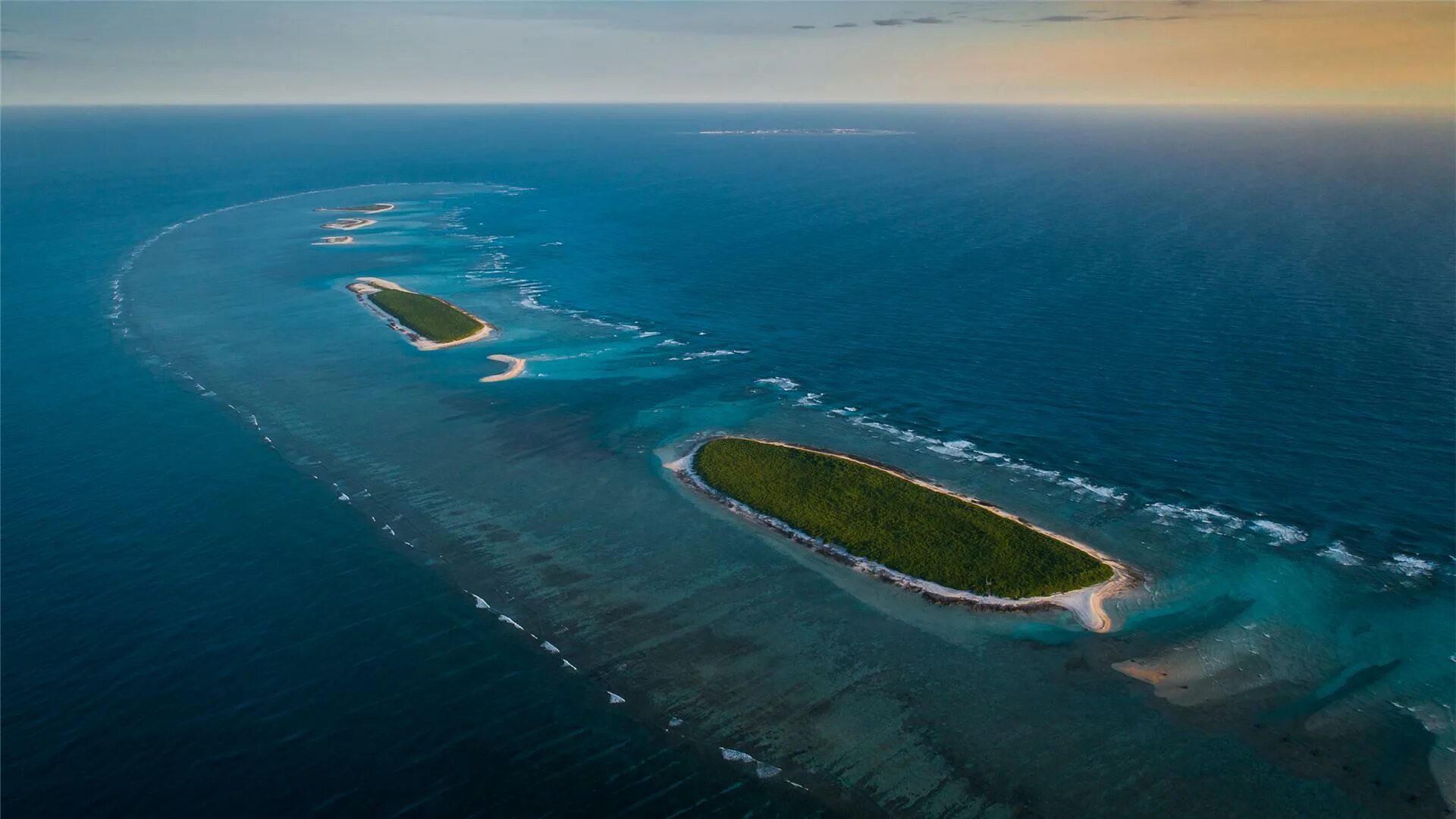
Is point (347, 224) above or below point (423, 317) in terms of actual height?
above

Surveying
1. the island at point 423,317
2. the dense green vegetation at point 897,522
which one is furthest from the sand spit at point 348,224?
the dense green vegetation at point 897,522

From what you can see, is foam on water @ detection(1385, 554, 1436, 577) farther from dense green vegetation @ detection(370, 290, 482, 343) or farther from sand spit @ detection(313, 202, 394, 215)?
sand spit @ detection(313, 202, 394, 215)

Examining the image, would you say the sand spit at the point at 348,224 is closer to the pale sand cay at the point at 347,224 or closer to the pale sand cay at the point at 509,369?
the pale sand cay at the point at 347,224

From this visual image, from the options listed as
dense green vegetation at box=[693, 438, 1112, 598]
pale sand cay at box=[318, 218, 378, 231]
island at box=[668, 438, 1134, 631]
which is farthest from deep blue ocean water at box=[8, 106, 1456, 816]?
pale sand cay at box=[318, 218, 378, 231]

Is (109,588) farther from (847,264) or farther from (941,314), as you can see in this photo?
(847,264)

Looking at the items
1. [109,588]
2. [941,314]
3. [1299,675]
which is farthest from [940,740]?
[941,314]

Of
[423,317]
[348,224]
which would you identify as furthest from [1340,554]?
[348,224]

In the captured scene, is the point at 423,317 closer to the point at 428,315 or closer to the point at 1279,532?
the point at 428,315
